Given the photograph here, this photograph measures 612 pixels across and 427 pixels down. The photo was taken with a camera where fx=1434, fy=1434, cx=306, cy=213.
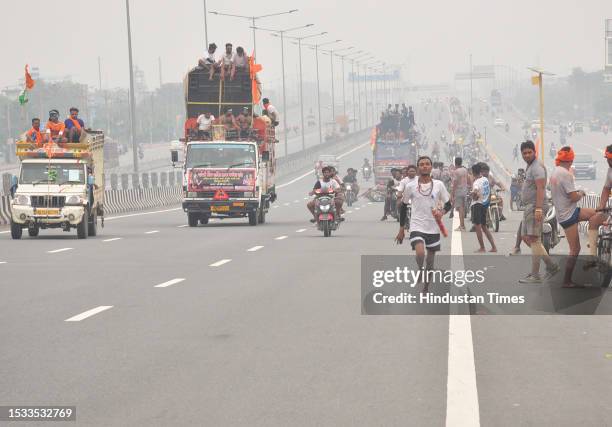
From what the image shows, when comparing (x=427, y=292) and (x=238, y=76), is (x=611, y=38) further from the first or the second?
(x=427, y=292)

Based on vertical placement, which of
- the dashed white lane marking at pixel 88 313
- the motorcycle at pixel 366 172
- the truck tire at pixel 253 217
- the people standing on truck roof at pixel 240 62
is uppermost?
the people standing on truck roof at pixel 240 62

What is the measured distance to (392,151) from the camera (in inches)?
2977

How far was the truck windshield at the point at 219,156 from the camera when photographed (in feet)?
118

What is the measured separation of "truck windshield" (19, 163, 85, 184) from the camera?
30.0m

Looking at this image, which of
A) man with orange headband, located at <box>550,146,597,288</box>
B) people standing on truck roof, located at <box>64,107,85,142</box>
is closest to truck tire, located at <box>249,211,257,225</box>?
people standing on truck roof, located at <box>64,107,85,142</box>

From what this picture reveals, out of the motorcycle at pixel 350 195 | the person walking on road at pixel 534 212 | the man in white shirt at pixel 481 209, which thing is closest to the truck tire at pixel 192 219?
the man in white shirt at pixel 481 209

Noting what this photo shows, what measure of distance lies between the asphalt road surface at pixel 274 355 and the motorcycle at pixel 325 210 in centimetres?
1004

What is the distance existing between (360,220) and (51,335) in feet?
97.1

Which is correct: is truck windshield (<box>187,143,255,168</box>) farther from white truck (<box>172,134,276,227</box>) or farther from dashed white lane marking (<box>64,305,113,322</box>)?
dashed white lane marking (<box>64,305,113,322</box>)

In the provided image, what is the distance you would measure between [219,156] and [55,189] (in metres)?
7.06

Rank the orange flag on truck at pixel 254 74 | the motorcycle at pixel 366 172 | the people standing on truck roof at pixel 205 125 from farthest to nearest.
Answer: the motorcycle at pixel 366 172
the orange flag on truck at pixel 254 74
the people standing on truck roof at pixel 205 125

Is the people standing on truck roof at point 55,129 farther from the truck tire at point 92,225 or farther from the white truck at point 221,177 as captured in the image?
the white truck at point 221,177

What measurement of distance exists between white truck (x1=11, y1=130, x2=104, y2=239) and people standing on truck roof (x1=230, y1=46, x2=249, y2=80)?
7415 millimetres

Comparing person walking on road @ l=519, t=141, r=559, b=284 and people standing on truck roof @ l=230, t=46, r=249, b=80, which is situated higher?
people standing on truck roof @ l=230, t=46, r=249, b=80
